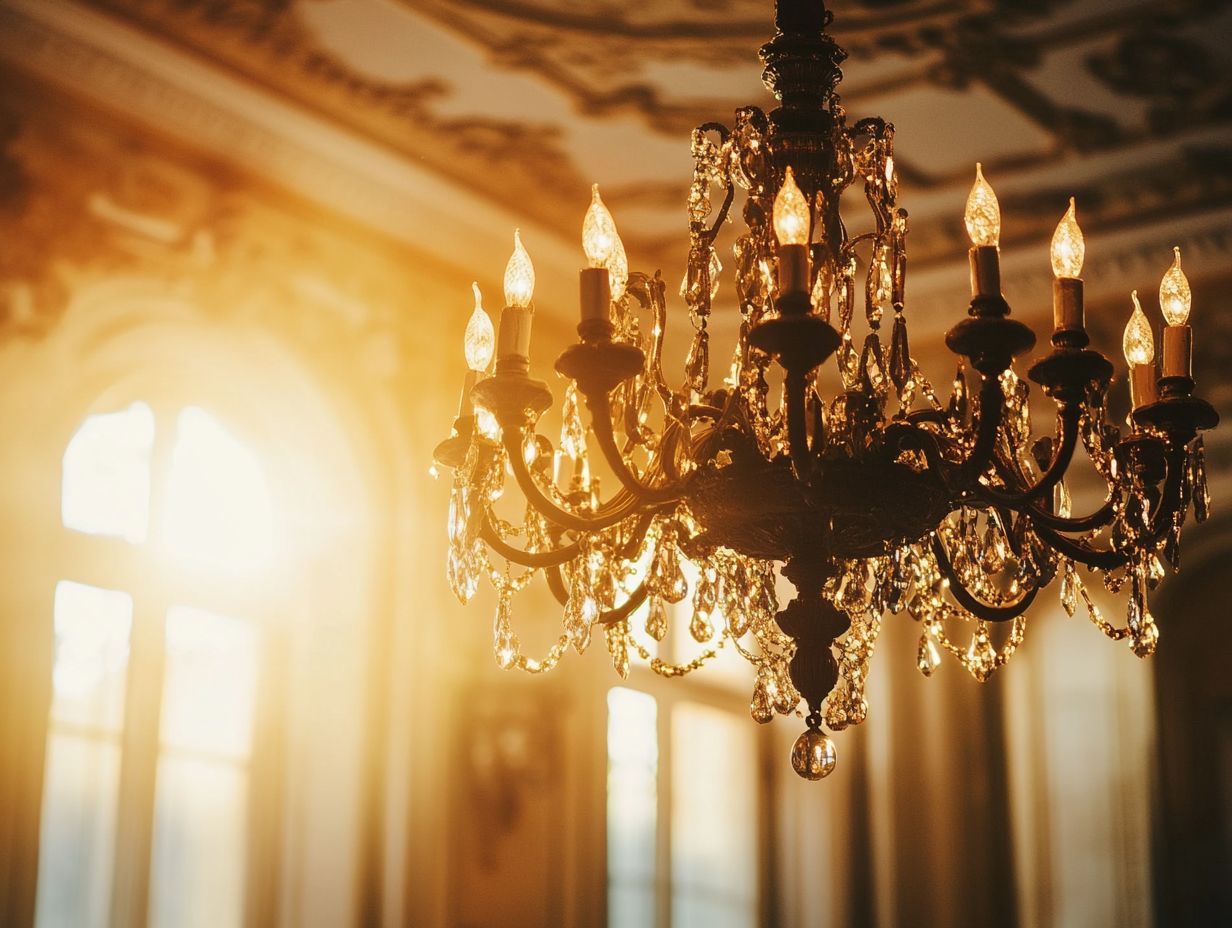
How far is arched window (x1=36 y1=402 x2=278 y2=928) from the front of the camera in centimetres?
428

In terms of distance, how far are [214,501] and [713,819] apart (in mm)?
2185

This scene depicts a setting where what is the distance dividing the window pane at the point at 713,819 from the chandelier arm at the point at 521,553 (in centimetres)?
348

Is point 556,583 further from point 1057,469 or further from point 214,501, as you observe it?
point 214,501

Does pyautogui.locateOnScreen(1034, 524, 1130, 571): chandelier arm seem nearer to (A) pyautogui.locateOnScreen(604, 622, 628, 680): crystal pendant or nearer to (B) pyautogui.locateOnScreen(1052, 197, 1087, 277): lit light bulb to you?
(B) pyautogui.locateOnScreen(1052, 197, 1087, 277): lit light bulb

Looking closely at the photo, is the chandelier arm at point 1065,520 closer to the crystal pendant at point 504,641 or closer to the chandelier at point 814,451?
the chandelier at point 814,451

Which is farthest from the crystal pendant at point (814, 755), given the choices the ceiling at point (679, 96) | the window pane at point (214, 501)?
the window pane at point (214, 501)

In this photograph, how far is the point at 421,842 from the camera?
482 centimetres

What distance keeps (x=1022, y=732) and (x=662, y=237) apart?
2.01m

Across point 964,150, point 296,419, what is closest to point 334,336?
point 296,419

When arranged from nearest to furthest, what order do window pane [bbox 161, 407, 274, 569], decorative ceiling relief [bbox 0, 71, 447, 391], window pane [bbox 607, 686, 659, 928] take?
decorative ceiling relief [bbox 0, 71, 447, 391]
window pane [bbox 161, 407, 274, 569]
window pane [bbox 607, 686, 659, 928]

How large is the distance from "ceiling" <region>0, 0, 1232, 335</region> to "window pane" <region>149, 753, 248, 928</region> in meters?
1.70

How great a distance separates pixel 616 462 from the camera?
2.34 m

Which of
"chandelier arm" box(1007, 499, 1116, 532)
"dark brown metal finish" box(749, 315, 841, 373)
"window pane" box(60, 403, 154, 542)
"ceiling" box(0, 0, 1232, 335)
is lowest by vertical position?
"chandelier arm" box(1007, 499, 1116, 532)

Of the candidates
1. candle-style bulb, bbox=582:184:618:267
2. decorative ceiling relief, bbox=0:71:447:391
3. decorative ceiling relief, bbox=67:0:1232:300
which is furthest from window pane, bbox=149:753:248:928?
candle-style bulb, bbox=582:184:618:267
